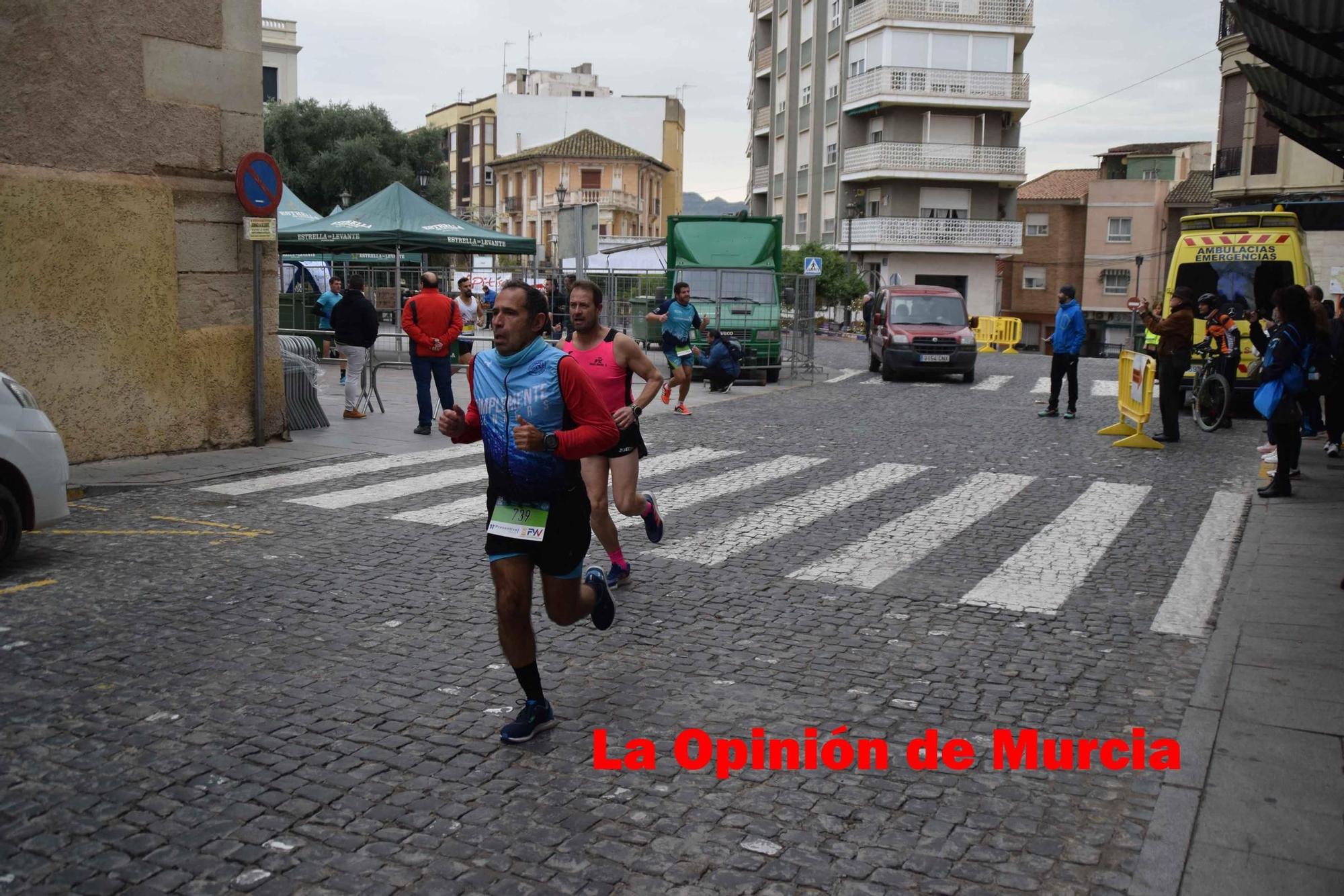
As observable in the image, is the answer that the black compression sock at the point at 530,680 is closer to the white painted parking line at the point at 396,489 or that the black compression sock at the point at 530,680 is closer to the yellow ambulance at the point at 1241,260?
the white painted parking line at the point at 396,489

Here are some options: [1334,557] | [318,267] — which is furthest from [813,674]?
[318,267]

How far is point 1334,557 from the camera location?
8.16 m

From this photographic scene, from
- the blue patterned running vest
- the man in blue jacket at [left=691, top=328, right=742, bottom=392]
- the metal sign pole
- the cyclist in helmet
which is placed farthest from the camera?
the man in blue jacket at [left=691, top=328, right=742, bottom=392]

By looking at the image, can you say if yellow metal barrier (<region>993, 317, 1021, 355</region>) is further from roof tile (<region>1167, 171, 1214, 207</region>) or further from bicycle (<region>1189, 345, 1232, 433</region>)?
roof tile (<region>1167, 171, 1214, 207</region>)

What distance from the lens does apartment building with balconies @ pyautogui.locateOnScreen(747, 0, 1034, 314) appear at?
5188 cm

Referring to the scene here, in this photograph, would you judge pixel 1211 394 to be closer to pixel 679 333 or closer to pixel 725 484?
pixel 679 333

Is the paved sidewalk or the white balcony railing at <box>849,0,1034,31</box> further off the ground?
the white balcony railing at <box>849,0,1034,31</box>

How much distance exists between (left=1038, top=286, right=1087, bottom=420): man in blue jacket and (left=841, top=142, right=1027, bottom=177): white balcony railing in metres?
36.9

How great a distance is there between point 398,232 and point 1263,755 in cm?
1970

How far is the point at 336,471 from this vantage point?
11.7 m

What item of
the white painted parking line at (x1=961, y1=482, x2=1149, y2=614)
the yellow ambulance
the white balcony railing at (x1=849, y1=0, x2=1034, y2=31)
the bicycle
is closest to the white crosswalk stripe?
the white painted parking line at (x1=961, y1=482, x2=1149, y2=614)

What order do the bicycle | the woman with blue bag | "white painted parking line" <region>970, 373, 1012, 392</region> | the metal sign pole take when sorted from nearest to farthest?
1. the woman with blue bag
2. the metal sign pole
3. the bicycle
4. "white painted parking line" <region>970, 373, 1012, 392</region>

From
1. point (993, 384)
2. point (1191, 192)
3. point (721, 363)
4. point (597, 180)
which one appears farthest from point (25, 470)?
point (597, 180)

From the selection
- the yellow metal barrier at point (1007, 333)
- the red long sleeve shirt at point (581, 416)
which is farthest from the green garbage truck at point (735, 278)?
the yellow metal barrier at point (1007, 333)
